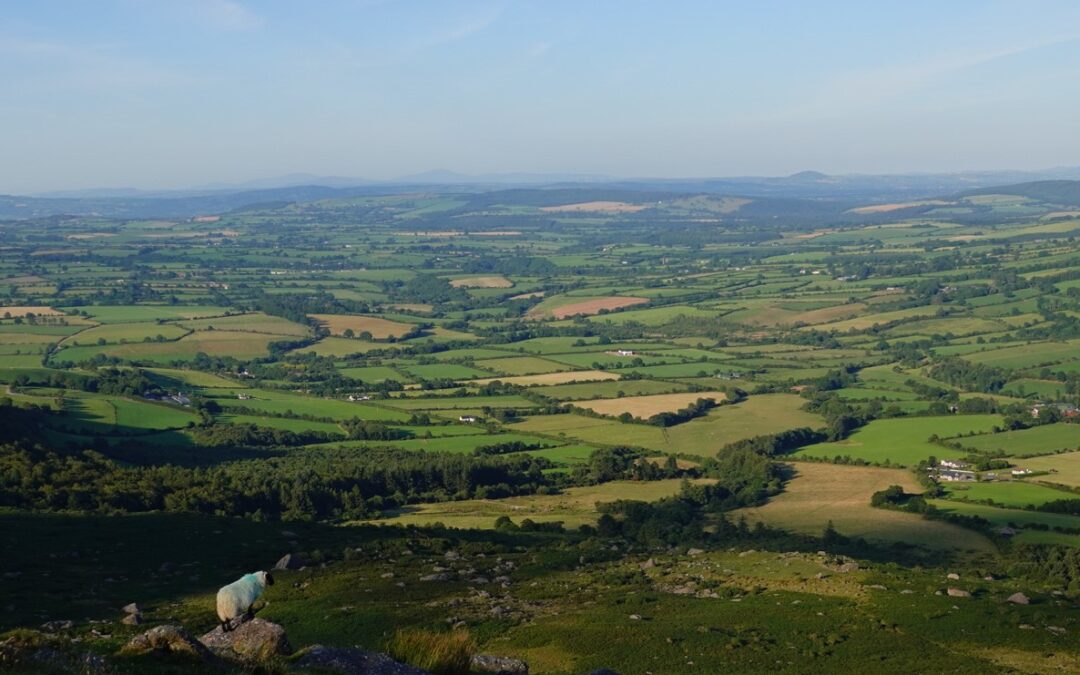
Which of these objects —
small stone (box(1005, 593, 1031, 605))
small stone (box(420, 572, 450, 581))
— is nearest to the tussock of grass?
small stone (box(420, 572, 450, 581))

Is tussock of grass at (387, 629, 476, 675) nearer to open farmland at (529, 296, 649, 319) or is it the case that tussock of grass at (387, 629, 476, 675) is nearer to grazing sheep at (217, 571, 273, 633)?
grazing sheep at (217, 571, 273, 633)

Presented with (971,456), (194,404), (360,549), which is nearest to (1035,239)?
(971,456)

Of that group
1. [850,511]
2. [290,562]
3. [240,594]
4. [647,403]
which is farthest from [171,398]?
[240,594]

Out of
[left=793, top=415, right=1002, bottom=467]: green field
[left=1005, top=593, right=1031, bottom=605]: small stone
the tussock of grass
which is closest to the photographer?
the tussock of grass

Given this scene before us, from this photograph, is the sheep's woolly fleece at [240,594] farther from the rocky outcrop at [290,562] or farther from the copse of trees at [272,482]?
the copse of trees at [272,482]

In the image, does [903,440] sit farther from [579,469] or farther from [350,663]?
[350,663]
